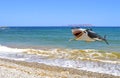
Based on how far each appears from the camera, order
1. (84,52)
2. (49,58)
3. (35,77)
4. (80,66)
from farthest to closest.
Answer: (84,52), (49,58), (80,66), (35,77)

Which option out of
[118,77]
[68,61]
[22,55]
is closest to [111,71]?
[118,77]

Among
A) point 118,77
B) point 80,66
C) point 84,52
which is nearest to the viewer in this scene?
point 118,77

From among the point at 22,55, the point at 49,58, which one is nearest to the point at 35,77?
the point at 49,58

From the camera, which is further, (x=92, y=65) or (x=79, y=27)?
(x=92, y=65)

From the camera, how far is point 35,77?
16.6 meters

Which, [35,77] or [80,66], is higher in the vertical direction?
[35,77]

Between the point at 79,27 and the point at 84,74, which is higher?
the point at 79,27

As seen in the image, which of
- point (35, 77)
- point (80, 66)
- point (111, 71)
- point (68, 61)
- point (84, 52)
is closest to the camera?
point (35, 77)

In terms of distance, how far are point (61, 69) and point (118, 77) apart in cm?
420

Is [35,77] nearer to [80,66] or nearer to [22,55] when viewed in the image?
[80,66]

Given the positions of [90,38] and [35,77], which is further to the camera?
[90,38]

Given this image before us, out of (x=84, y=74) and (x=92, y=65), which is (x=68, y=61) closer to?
(x=92, y=65)

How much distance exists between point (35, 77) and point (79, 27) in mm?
6964

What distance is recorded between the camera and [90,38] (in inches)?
812
